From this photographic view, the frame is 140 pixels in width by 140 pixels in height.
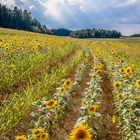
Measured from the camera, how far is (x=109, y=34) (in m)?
120

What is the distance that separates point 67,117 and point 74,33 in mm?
106623

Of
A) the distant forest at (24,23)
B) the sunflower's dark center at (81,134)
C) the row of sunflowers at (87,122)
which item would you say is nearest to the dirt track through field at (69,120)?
the row of sunflowers at (87,122)

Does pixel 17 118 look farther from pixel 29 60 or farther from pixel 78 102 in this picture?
pixel 29 60

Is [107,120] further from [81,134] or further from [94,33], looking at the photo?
[94,33]

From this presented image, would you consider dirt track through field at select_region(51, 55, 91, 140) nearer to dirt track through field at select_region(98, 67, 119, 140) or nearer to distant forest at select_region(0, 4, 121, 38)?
dirt track through field at select_region(98, 67, 119, 140)

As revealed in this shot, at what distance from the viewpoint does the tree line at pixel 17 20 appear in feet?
280

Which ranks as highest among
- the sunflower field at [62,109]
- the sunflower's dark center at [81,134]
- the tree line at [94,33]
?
the sunflower's dark center at [81,134]

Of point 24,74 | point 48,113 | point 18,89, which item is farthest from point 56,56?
point 48,113

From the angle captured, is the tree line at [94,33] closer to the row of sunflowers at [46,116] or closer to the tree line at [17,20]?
the tree line at [17,20]

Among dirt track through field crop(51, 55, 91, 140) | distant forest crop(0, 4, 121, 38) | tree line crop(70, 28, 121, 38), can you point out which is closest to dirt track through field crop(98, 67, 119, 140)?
dirt track through field crop(51, 55, 91, 140)

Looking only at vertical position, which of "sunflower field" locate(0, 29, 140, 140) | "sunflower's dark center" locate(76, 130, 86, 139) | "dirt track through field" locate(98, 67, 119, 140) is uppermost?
"sunflower's dark center" locate(76, 130, 86, 139)

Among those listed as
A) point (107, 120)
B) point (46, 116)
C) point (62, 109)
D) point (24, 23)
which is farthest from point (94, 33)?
point (46, 116)

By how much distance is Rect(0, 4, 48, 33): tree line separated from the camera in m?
85.2

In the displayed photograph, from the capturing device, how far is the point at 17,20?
9194cm
